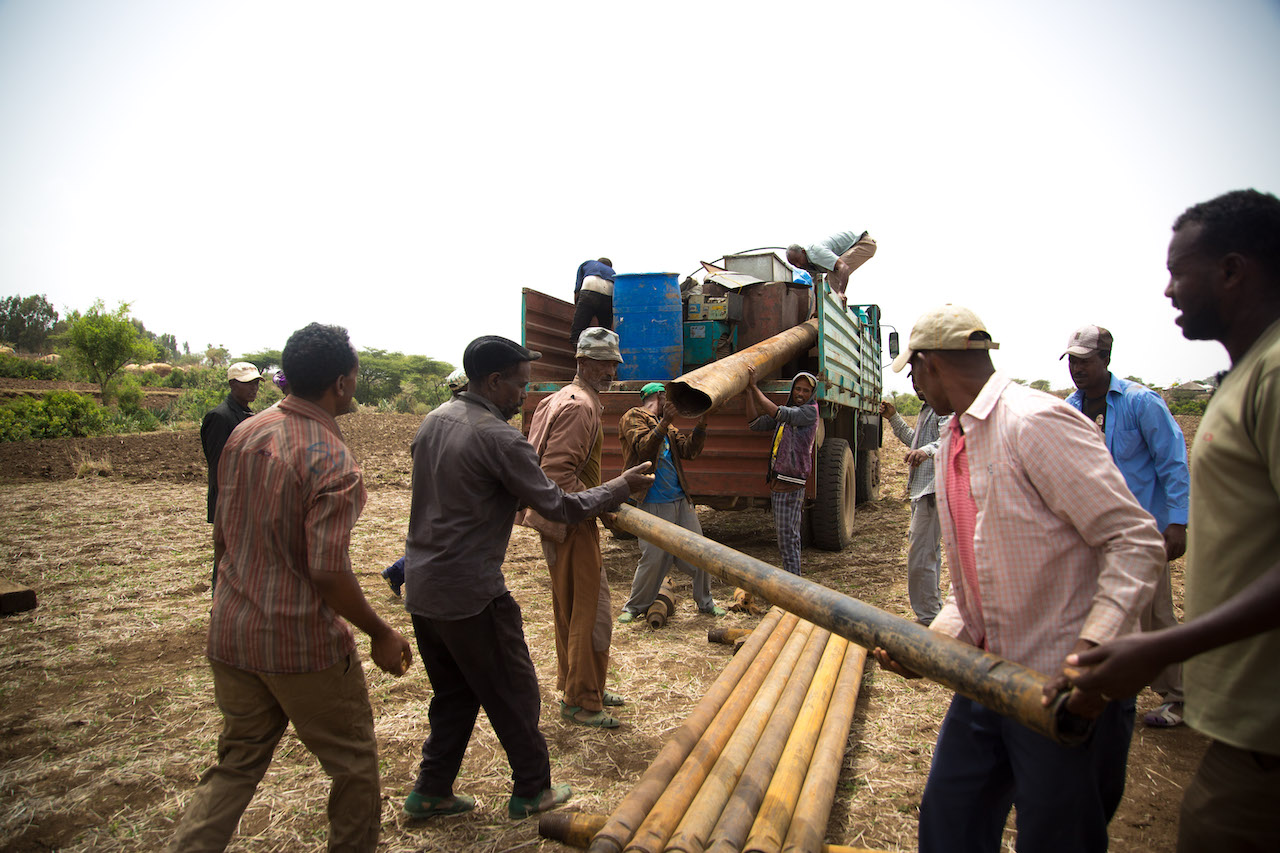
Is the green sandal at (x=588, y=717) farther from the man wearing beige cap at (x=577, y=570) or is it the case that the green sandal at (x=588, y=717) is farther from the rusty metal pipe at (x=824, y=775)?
the rusty metal pipe at (x=824, y=775)

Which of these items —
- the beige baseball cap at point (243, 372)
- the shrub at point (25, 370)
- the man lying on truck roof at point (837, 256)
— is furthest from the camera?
the shrub at point (25, 370)

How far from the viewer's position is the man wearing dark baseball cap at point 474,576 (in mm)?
2639

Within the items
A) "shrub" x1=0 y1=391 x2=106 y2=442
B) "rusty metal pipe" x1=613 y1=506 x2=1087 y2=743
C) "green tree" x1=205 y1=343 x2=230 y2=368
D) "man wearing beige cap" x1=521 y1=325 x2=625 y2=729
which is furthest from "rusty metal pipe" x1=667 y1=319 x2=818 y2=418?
"green tree" x1=205 y1=343 x2=230 y2=368

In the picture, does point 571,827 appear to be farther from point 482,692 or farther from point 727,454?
point 727,454

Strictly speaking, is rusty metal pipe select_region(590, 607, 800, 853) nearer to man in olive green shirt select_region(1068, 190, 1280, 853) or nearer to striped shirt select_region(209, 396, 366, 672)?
striped shirt select_region(209, 396, 366, 672)

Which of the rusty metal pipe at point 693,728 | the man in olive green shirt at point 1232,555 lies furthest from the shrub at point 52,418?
the man in olive green shirt at point 1232,555

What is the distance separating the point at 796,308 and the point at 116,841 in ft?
20.3

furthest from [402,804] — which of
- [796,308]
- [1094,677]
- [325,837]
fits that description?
[796,308]

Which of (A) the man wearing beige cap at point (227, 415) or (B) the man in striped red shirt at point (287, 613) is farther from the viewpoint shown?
(A) the man wearing beige cap at point (227, 415)

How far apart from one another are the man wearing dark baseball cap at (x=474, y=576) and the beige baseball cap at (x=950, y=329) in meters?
1.50

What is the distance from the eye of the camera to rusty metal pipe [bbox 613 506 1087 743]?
1470mm

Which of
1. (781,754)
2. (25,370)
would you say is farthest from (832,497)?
(25,370)

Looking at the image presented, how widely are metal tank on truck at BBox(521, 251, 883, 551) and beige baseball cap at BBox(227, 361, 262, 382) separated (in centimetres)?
235

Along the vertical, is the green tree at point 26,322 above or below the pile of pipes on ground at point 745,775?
above
